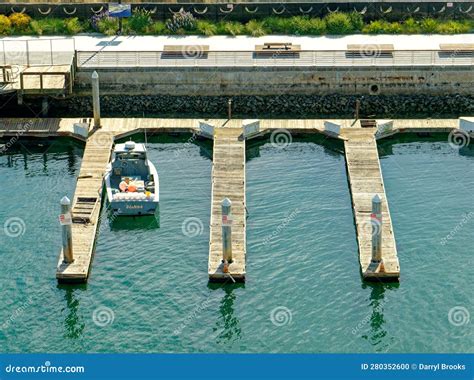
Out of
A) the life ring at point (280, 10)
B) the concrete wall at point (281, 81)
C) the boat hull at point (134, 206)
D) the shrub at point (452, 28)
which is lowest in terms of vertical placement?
→ the boat hull at point (134, 206)

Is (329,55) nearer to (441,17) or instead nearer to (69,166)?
(441,17)

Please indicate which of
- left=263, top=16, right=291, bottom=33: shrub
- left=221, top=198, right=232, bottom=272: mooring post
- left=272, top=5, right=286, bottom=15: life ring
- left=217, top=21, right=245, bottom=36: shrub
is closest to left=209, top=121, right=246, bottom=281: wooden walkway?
left=221, top=198, right=232, bottom=272: mooring post

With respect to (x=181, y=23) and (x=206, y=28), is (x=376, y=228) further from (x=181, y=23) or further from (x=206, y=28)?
(x=181, y=23)

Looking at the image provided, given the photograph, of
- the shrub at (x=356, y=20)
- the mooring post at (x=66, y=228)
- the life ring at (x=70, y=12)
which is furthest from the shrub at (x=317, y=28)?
the mooring post at (x=66, y=228)

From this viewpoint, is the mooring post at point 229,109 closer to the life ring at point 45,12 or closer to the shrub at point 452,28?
the life ring at point 45,12

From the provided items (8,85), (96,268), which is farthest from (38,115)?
(96,268)

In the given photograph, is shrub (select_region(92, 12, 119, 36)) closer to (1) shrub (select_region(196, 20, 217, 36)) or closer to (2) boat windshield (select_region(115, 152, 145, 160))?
(1) shrub (select_region(196, 20, 217, 36))

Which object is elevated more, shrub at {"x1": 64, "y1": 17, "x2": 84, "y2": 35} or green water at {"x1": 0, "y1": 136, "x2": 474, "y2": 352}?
shrub at {"x1": 64, "y1": 17, "x2": 84, "y2": 35}
